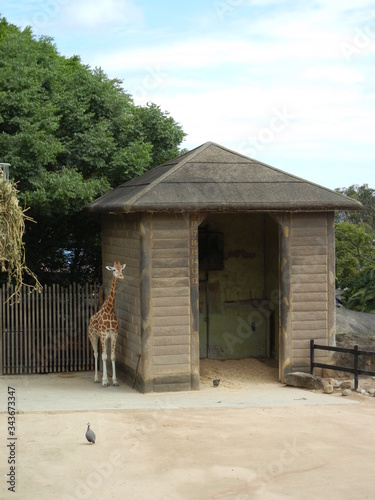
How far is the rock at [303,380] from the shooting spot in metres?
14.1

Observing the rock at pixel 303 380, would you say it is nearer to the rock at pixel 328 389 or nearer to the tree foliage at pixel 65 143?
the rock at pixel 328 389

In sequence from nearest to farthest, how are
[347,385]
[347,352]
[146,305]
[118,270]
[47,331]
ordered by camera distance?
1. [146,305]
2. [347,352]
3. [118,270]
4. [347,385]
5. [47,331]

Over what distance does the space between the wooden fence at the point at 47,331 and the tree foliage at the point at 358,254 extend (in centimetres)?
861

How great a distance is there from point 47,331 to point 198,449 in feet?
20.5

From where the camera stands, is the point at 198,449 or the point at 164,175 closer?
the point at 198,449

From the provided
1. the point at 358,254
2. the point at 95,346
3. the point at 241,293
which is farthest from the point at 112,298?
the point at 358,254

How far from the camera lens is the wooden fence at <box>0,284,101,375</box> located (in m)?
15.7

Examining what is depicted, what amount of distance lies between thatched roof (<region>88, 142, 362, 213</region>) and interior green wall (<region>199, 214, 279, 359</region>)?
2.32m

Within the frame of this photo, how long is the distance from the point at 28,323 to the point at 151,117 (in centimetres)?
665

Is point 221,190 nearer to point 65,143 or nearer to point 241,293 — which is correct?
point 241,293

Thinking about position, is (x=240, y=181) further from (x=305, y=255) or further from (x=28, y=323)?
(x=28, y=323)

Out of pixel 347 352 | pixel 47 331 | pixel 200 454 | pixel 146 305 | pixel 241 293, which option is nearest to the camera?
pixel 200 454

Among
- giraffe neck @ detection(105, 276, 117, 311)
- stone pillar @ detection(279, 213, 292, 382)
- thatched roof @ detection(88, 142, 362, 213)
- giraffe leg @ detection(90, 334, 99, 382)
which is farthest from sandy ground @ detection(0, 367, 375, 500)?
thatched roof @ detection(88, 142, 362, 213)

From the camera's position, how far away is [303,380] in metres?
14.2
